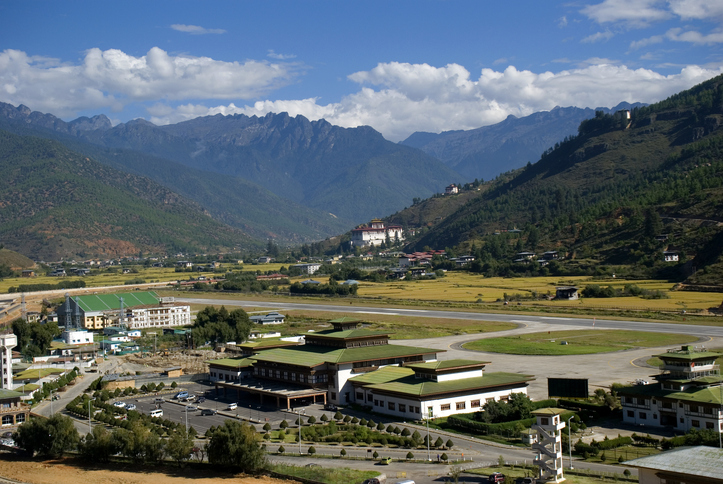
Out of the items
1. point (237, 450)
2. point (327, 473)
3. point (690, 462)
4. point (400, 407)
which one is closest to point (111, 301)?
point (400, 407)

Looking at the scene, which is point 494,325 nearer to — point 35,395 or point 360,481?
point 35,395

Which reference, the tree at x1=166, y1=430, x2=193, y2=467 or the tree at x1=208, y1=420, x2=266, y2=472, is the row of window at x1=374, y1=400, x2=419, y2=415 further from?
the tree at x1=166, y1=430, x2=193, y2=467

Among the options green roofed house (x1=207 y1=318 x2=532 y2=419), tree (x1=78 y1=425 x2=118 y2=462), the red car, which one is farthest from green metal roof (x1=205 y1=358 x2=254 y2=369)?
the red car

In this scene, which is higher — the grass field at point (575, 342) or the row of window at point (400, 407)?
the grass field at point (575, 342)

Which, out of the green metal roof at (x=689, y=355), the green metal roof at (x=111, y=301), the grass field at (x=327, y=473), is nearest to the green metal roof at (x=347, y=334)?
the grass field at (x=327, y=473)

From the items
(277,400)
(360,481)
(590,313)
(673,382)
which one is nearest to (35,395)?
(277,400)

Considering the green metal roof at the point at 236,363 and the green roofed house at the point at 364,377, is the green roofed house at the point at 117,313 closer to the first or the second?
the green roofed house at the point at 364,377
